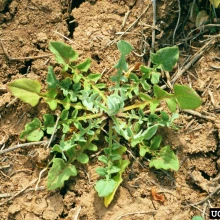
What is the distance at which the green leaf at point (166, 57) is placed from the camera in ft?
8.61

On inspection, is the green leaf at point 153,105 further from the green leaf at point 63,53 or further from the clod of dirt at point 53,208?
the clod of dirt at point 53,208

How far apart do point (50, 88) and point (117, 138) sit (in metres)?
0.53

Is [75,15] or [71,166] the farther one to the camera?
[75,15]

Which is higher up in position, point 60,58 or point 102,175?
point 60,58

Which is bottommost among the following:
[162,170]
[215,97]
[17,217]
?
[17,217]

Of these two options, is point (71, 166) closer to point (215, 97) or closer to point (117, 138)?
point (117, 138)

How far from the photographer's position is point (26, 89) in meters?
2.62

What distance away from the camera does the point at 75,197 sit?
2666 mm

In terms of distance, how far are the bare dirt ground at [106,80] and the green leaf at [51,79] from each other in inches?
6.4

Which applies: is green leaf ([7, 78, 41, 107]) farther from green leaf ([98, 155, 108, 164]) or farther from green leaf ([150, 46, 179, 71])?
green leaf ([150, 46, 179, 71])

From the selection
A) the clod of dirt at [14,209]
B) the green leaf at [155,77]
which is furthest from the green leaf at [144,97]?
the clod of dirt at [14,209]

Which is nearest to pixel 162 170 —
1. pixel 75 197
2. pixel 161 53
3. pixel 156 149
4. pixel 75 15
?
pixel 156 149

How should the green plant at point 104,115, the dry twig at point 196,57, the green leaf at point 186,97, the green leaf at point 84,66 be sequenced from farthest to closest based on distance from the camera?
the dry twig at point 196,57
the green leaf at point 84,66
the green plant at point 104,115
the green leaf at point 186,97

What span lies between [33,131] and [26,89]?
27cm
